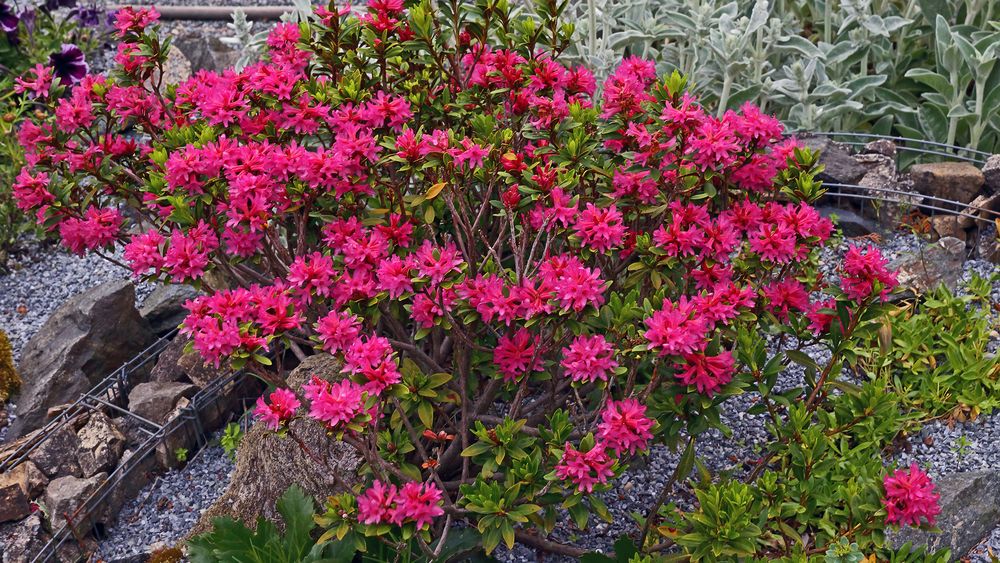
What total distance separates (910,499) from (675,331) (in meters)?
0.83

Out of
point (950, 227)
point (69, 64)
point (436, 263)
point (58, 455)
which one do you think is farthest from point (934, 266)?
point (69, 64)

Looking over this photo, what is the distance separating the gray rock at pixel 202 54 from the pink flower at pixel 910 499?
5.06 metres

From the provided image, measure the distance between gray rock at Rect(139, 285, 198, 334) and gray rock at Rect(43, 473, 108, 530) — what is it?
0.94 m

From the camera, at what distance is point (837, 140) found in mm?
5117

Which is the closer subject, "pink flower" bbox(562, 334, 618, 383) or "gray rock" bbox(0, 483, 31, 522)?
"pink flower" bbox(562, 334, 618, 383)

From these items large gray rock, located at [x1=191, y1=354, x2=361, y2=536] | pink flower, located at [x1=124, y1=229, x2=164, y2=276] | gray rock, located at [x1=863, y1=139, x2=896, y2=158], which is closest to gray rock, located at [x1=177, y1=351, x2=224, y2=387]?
large gray rock, located at [x1=191, y1=354, x2=361, y2=536]

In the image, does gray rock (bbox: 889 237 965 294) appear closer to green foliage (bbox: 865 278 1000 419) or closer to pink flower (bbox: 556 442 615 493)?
green foliage (bbox: 865 278 1000 419)

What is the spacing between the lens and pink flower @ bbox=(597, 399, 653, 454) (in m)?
2.53

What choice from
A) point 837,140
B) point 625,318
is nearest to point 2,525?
point 625,318

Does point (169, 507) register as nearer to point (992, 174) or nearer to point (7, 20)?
point (7, 20)

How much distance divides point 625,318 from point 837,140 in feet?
9.62

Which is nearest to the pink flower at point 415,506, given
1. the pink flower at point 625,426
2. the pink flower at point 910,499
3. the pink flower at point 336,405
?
the pink flower at point 336,405

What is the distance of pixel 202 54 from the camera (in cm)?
649

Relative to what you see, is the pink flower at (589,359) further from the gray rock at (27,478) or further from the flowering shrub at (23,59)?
the flowering shrub at (23,59)
